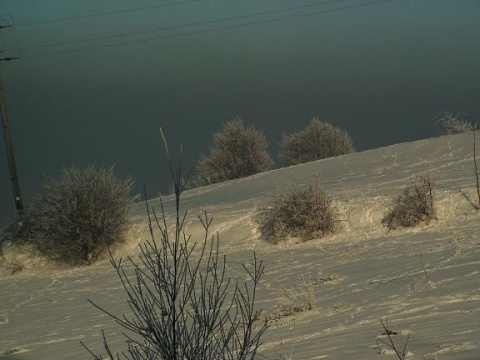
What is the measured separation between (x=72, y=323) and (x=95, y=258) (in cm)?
713

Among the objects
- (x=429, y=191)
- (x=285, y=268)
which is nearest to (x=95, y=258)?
(x=285, y=268)

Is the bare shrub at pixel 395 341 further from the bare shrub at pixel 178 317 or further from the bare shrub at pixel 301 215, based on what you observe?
the bare shrub at pixel 301 215

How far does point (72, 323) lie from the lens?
38.3 feet

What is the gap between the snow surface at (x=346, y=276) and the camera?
7059mm

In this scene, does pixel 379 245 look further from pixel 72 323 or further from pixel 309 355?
pixel 309 355

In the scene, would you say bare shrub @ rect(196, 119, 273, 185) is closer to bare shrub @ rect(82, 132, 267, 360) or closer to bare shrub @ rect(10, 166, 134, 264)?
bare shrub @ rect(10, 166, 134, 264)

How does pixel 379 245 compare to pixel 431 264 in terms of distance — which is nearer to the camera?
pixel 431 264

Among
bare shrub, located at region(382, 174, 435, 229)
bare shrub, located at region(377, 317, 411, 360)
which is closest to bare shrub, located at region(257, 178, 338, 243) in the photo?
bare shrub, located at region(382, 174, 435, 229)

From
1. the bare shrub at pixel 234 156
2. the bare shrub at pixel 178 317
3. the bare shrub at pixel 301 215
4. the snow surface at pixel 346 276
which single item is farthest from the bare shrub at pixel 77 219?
the bare shrub at pixel 234 156

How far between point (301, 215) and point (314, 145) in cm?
2491

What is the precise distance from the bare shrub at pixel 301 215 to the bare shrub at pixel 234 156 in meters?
21.7

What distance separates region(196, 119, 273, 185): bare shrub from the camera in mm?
39125

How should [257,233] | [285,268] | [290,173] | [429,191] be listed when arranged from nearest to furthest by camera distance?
[285,268]
[429,191]
[257,233]
[290,173]

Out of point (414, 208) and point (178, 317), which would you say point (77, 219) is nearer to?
point (414, 208)
